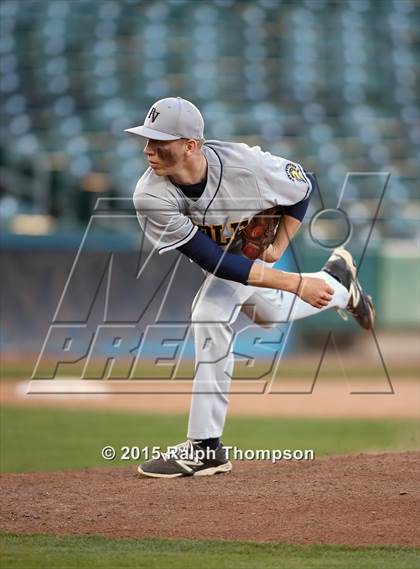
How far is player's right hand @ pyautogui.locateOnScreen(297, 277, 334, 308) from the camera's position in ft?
16.1

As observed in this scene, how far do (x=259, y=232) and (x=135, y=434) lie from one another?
420 cm

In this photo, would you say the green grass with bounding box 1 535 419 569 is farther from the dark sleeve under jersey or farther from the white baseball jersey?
the white baseball jersey

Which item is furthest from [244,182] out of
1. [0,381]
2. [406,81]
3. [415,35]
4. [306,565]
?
[415,35]

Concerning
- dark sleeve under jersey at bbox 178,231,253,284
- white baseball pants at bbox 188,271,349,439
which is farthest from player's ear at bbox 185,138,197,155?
white baseball pants at bbox 188,271,349,439

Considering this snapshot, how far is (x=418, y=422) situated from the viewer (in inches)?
394

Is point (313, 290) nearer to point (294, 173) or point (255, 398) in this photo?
point (294, 173)

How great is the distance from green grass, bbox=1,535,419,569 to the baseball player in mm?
1183

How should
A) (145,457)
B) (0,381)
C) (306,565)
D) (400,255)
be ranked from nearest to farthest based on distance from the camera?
1. (306,565)
2. (145,457)
3. (0,381)
4. (400,255)

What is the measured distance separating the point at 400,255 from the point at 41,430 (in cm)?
807

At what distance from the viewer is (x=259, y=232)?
5.36m

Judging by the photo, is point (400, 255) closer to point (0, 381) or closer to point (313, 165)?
point (313, 165)

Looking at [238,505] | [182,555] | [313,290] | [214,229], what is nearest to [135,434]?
[214,229]

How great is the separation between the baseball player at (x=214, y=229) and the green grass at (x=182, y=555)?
1.18m

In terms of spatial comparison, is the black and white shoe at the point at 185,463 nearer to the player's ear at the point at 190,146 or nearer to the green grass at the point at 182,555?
the green grass at the point at 182,555
